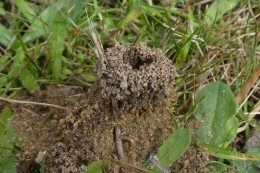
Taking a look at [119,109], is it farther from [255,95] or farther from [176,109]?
[255,95]

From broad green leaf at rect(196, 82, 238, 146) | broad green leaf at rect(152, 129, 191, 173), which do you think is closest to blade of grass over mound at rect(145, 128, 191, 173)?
broad green leaf at rect(152, 129, 191, 173)

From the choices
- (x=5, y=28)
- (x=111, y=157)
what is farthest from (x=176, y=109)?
(x=5, y=28)

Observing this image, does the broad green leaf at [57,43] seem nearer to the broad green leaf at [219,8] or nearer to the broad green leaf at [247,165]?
the broad green leaf at [219,8]

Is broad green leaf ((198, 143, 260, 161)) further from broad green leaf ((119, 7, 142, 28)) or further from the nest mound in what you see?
broad green leaf ((119, 7, 142, 28))

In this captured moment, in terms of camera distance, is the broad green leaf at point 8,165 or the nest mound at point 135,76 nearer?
the nest mound at point 135,76

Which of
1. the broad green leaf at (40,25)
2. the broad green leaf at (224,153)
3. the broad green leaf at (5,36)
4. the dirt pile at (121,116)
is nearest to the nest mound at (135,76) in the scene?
the dirt pile at (121,116)

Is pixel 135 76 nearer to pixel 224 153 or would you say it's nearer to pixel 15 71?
pixel 224 153

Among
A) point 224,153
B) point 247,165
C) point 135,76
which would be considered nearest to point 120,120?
point 135,76
